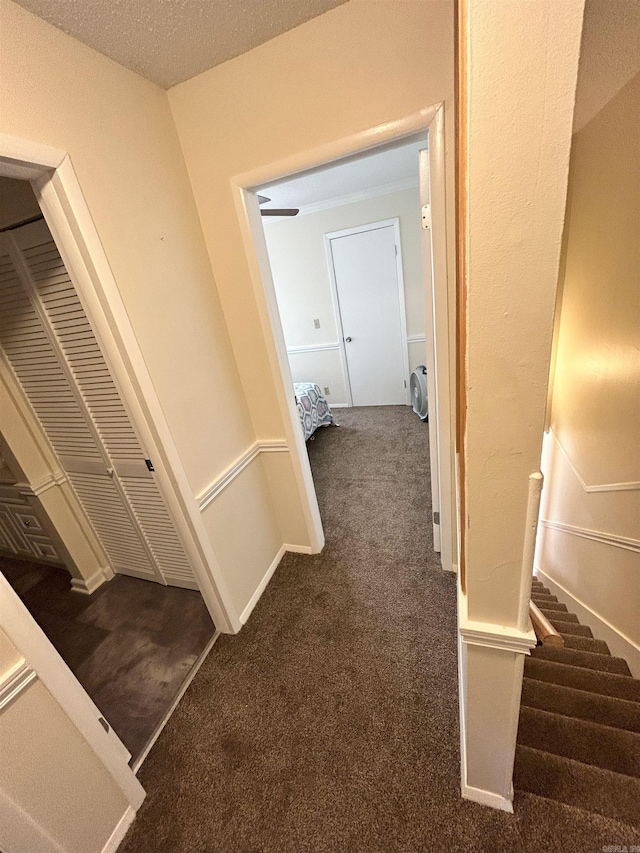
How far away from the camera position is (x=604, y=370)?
153 cm

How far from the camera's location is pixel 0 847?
81 centimetres

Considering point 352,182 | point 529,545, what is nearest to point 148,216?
point 529,545

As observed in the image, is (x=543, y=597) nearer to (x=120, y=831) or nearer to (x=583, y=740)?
(x=583, y=740)

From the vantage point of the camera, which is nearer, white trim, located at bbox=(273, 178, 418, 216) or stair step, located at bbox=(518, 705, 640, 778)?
stair step, located at bbox=(518, 705, 640, 778)

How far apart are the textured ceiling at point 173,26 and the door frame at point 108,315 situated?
0.41 m

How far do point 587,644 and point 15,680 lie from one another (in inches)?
86.7

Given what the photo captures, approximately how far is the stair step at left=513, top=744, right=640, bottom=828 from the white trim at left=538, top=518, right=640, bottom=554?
2.47ft

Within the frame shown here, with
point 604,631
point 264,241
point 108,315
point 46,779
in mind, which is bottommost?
point 604,631

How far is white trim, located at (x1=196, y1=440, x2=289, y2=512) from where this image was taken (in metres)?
1.52

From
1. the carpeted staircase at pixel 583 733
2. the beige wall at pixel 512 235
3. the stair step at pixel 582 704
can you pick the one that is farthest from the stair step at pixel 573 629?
the beige wall at pixel 512 235

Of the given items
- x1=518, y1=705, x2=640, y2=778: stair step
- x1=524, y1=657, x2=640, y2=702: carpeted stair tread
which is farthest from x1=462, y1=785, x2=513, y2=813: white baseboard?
x1=524, y1=657, x2=640, y2=702: carpeted stair tread

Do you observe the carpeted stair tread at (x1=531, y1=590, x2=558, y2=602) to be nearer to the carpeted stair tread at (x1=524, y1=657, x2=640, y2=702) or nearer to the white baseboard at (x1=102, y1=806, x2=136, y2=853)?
the carpeted stair tread at (x1=524, y1=657, x2=640, y2=702)

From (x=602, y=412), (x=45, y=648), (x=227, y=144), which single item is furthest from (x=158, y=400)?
(x=602, y=412)

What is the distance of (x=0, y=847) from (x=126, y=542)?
1.29 metres
